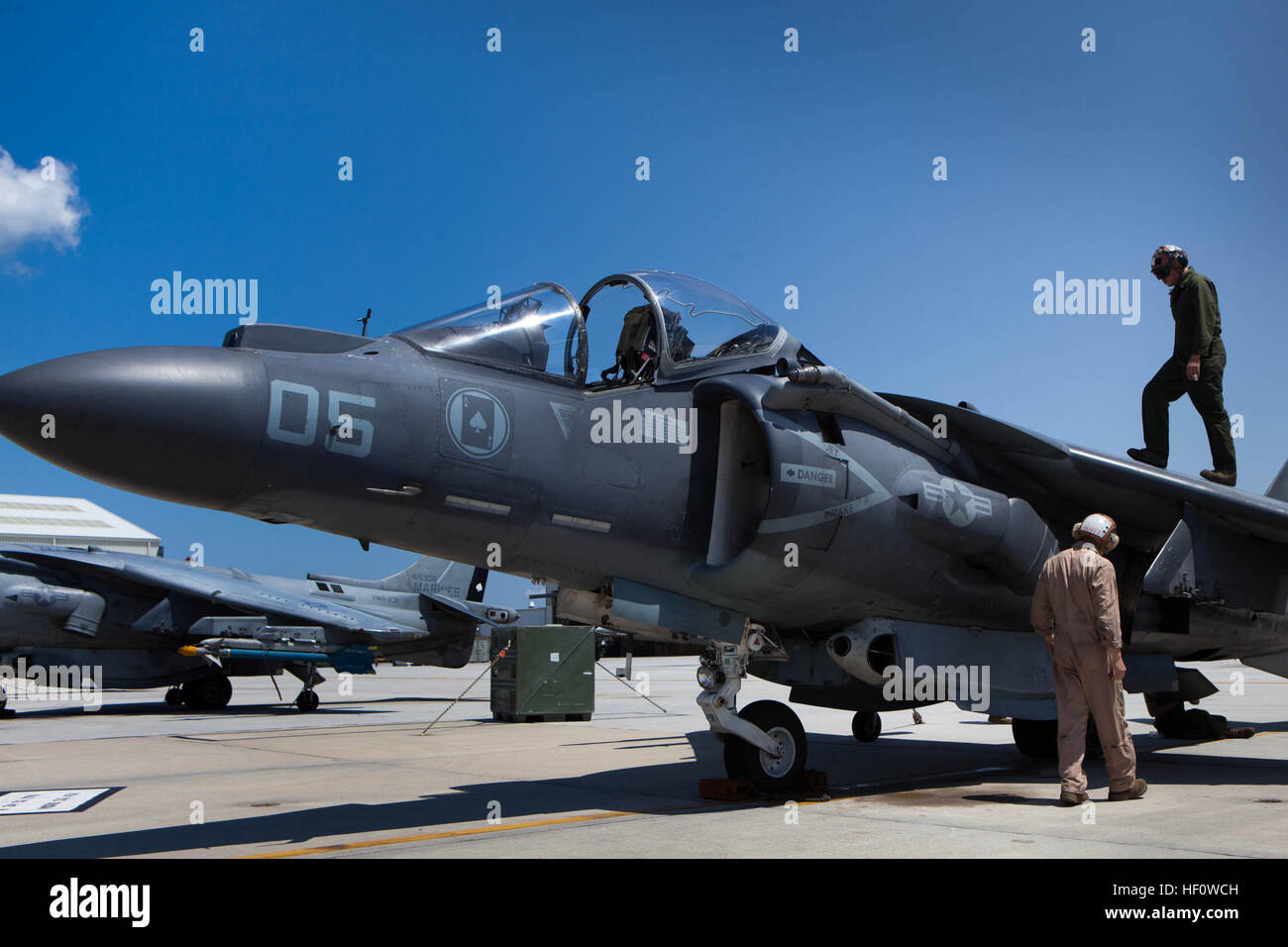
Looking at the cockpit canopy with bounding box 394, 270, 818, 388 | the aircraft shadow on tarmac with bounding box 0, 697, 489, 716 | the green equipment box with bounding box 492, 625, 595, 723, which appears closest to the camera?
the cockpit canopy with bounding box 394, 270, 818, 388

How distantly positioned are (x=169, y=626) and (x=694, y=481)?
615 inches

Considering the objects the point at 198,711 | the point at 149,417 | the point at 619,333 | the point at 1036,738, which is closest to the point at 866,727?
the point at 1036,738

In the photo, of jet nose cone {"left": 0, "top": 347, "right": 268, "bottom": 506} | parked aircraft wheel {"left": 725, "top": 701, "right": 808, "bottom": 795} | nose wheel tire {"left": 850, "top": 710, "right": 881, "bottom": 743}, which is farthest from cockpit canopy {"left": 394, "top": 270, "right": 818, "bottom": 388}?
nose wheel tire {"left": 850, "top": 710, "right": 881, "bottom": 743}

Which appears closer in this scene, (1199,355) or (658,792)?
(658,792)

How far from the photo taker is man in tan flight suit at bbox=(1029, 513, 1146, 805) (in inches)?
251

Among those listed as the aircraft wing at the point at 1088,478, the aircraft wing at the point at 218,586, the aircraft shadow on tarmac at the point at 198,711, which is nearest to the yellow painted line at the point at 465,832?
the aircraft wing at the point at 1088,478

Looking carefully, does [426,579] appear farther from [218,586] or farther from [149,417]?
[149,417]

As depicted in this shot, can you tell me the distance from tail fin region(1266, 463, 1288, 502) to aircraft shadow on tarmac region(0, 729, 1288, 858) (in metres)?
2.78

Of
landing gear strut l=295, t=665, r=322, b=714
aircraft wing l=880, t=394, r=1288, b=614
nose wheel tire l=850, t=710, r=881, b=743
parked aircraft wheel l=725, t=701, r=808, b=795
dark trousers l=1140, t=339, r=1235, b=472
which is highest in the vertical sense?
dark trousers l=1140, t=339, r=1235, b=472

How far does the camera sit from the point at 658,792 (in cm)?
759

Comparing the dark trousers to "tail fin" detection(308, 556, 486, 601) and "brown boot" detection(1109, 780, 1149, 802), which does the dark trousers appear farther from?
"tail fin" detection(308, 556, 486, 601)

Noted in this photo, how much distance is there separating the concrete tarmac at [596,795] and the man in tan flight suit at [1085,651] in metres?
0.29

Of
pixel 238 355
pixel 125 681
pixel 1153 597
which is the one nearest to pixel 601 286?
pixel 238 355
